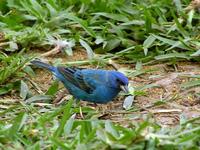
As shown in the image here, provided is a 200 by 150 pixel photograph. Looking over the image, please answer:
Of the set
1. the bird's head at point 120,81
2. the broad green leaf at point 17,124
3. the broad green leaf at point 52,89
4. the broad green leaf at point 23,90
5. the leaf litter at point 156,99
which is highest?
the broad green leaf at point 17,124

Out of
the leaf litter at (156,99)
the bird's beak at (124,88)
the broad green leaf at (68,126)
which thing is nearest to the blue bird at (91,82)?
the bird's beak at (124,88)

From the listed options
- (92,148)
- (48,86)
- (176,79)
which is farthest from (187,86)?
(92,148)

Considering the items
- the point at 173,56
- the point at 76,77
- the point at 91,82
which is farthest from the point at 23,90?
the point at 173,56

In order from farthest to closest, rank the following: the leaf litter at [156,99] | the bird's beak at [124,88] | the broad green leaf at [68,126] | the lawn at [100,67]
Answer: the bird's beak at [124,88]
the leaf litter at [156,99]
the broad green leaf at [68,126]
the lawn at [100,67]

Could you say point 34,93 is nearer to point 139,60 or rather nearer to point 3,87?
point 3,87

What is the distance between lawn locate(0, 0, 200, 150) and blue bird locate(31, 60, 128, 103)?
3.7 inches

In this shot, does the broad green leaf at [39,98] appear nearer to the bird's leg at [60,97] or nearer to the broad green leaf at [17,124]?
the bird's leg at [60,97]

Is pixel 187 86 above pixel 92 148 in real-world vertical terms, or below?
below

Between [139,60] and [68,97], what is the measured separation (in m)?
0.86

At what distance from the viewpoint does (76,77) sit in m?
6.28

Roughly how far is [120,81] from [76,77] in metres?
0.44

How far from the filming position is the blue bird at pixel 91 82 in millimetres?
6051

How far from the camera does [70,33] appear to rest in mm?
7254

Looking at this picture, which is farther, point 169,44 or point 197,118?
point 169,44
